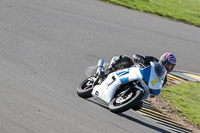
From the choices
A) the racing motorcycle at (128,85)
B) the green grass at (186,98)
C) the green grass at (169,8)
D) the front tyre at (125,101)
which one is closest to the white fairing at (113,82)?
the racing motorcycle at (128,85)

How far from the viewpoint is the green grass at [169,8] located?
1756 cm

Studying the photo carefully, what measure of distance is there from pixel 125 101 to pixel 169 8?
11.5m

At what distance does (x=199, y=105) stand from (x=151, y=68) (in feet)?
8.97

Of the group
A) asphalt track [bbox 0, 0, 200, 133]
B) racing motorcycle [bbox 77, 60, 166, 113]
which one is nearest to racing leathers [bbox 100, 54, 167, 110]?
racing motorcycle [bbox 77, 60, 166, 113]

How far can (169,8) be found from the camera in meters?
18.5

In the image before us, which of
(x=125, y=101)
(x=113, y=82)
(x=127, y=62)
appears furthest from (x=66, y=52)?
(x=125, y=101)

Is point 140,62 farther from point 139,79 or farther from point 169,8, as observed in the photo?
point 169,8

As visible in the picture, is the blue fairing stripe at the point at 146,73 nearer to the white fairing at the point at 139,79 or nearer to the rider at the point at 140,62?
the white fairing at the point at 139,79

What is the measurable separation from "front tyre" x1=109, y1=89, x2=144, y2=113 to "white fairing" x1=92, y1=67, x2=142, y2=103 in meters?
0.17

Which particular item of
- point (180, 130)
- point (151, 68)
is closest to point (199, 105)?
point (180, 130)

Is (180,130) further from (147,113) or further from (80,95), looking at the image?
(80,95)

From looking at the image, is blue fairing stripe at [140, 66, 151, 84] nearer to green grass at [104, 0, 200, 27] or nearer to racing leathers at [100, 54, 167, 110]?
racing leathers at [100, 54, 167, 110]

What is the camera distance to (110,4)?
17.2 meters

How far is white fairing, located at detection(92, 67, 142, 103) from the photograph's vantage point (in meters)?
8.00
